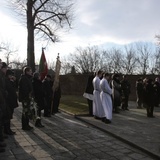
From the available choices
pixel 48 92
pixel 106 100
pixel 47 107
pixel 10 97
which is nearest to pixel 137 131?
pixel 106 100

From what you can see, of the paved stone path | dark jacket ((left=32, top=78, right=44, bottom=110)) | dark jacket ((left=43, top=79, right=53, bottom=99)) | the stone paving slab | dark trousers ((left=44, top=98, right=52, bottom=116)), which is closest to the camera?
the paved stone path

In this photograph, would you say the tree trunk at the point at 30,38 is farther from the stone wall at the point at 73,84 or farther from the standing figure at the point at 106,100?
the standing figure at the point at 106,100

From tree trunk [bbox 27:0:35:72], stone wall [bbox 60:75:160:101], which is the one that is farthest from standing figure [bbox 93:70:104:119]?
stone wall [bbox 60:75:160:101]

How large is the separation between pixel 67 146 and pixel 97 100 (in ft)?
16.1

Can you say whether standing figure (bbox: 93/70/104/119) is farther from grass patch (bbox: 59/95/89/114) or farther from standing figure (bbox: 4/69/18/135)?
standing figure (bbox: 4/69/18/135)

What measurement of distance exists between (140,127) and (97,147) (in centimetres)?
319

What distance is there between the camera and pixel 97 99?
1245cm

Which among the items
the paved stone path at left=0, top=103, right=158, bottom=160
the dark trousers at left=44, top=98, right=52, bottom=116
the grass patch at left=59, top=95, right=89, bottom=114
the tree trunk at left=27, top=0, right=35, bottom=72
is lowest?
the paved stone path at left=0, top=103, right=158, bottom=160

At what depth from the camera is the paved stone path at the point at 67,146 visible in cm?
682

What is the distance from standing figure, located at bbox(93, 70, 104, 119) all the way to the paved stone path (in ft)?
5.76

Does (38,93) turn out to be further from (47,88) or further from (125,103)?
(125,103)

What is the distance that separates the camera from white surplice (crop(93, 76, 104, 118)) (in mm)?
12258

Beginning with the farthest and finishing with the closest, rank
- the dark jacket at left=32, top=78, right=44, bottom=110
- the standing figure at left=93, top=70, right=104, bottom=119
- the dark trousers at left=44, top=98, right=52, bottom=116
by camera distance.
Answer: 1. the dark trousers at left=44, top=98, right=52, bottom=116
2. the standing figure at left=93, top=70, right=104, bottom=119
3. the dark jacket at left=32, top=78, right=44, bottom=110

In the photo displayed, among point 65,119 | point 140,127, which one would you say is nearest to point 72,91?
point 65,119
